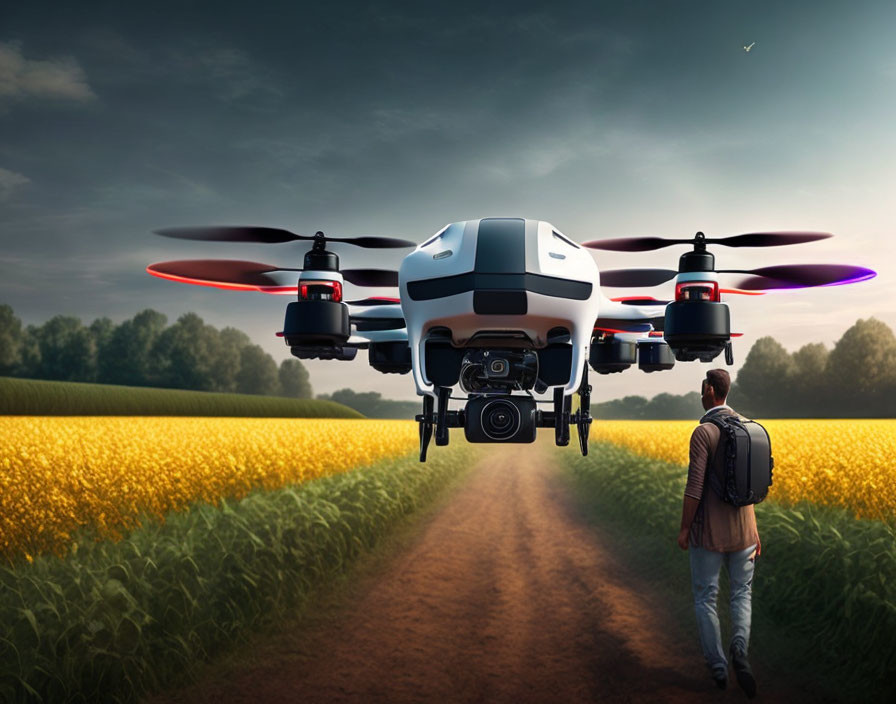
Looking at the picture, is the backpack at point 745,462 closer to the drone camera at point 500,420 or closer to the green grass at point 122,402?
the drone camera at point 500,420

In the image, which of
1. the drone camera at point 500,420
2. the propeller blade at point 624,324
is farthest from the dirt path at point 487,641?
the propeller blade at point 624,324

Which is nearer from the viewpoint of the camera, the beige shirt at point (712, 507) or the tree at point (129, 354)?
the beige shirt at point (712, 507)

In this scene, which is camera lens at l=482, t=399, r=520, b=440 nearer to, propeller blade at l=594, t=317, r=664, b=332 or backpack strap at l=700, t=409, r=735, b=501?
propeller blade at l=594, t=317, r=664, b=332

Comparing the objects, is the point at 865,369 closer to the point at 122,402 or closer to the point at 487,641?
Answer: the point at 122,402

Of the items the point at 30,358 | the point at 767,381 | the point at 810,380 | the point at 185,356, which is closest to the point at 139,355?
the point at 185,356

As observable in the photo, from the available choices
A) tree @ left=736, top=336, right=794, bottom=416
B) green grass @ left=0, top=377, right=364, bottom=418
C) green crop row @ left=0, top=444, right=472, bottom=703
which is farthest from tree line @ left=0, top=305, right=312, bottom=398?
green crop row @ left=0, top=444, right=472, bottom=703

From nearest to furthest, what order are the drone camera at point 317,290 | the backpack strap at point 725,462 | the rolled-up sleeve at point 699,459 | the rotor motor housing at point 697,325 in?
the rotor motor housing at point 697,325
the drone camera at point 317,290
the backpack strap at point 725,462
the rolled-up sleeve at point 699,459
